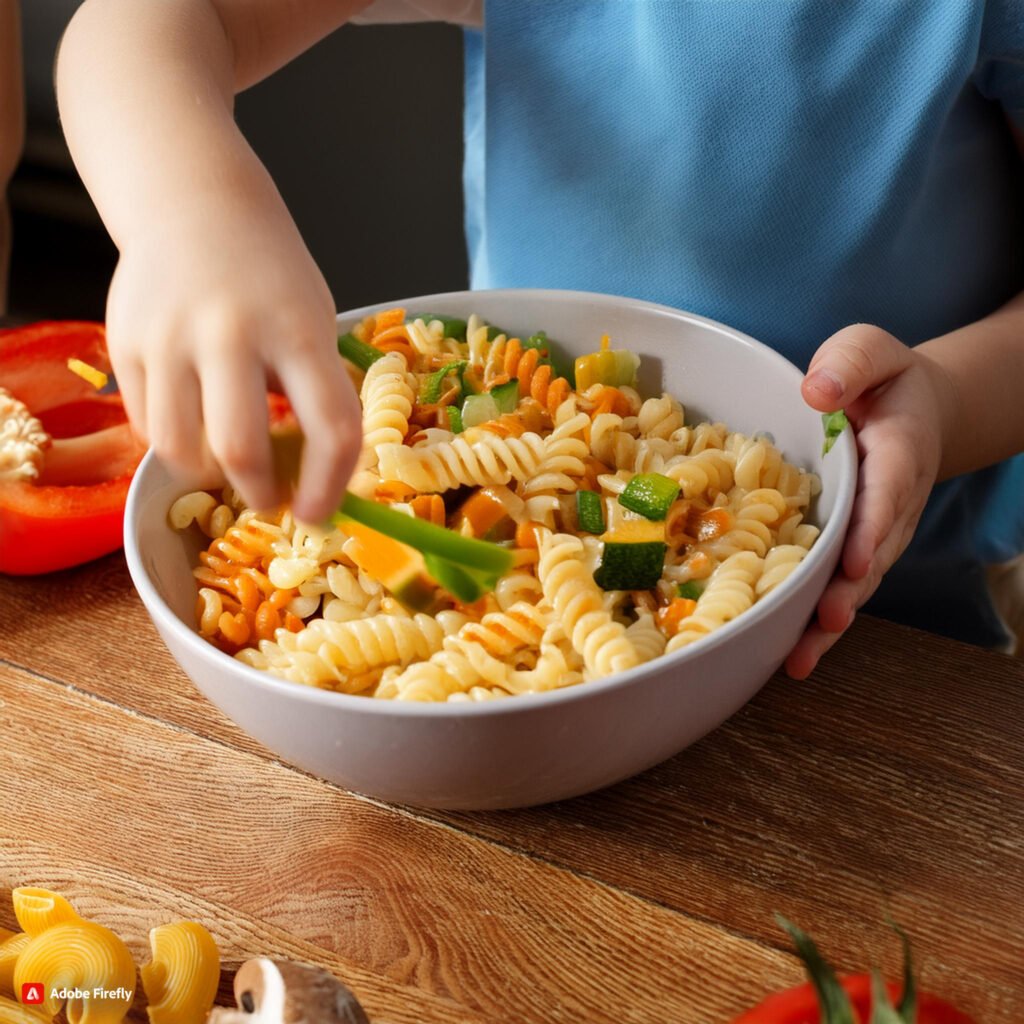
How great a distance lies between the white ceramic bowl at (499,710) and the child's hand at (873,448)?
0.09ft

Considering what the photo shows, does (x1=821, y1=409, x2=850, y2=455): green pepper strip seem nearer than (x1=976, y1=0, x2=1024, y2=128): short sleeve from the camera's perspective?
Yes

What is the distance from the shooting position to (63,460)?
1.33m

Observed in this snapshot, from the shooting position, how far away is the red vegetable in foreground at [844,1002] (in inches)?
27.4

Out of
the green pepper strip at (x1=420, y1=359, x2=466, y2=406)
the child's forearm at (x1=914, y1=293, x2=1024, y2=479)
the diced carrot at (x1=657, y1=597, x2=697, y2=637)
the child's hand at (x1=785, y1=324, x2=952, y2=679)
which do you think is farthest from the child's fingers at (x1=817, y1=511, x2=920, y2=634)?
the green pepper strip at (x1=420, y1=359, x2=466, y2=406)

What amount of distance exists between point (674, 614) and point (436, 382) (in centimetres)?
38

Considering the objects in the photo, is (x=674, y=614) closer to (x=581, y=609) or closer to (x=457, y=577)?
(x=581, y=609)

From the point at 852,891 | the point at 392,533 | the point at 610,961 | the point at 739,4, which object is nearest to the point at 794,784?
the point at 852,891

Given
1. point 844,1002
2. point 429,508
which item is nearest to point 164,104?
point 429,508

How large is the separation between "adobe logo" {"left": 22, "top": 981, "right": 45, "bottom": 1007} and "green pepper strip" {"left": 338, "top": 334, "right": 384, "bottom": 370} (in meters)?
0.66

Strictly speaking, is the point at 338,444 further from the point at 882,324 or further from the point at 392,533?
the point at 882,324

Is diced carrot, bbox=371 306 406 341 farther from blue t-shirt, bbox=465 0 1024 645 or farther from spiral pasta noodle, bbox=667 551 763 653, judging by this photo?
spiral pasta noodle, bbox=667 551 763 653

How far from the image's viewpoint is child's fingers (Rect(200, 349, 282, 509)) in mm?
693

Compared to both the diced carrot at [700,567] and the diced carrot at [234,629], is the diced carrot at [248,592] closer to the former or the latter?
the diced carrot at [234,629]

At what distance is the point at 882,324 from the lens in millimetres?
1440
